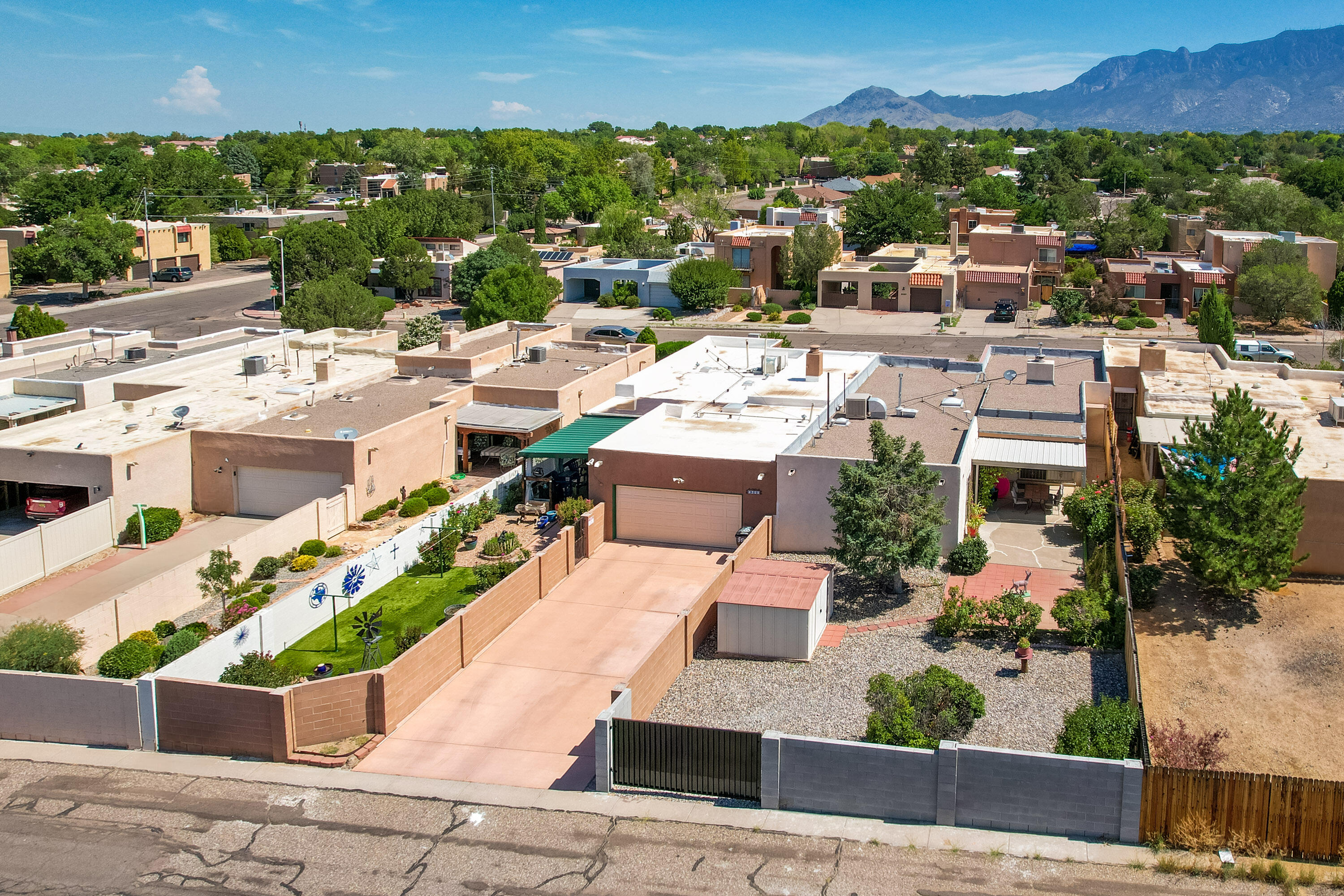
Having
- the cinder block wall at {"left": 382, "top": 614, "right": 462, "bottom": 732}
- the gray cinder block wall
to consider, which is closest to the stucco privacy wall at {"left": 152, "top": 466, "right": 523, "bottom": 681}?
the cinder block wall at {"left": 382, "top": 614, "right": 462, "bottom": 732}

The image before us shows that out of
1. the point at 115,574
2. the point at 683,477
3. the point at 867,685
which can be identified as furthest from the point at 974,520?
the point at 115,574

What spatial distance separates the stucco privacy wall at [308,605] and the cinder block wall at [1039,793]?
45.0ft

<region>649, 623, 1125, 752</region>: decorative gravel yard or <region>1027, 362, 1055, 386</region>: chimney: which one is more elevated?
<region>1027, 362, 1055, 386</region>: chimney

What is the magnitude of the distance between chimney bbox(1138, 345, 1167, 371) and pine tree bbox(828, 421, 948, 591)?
1862cm

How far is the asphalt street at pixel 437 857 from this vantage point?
1568 centimetres

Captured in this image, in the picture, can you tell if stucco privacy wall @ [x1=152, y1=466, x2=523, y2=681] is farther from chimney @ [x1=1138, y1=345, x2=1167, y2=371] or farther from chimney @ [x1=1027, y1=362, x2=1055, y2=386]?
chimney @ [x1=1138, y1=345, x2=1167, y2=371]

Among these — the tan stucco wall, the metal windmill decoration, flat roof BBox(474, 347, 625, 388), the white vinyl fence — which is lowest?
the metal windmill decoration

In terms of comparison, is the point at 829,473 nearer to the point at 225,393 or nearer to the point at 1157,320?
the point at 225,393

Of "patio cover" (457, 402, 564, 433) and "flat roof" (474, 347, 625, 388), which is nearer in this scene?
"patio cover" (457, 402, 564, 433)

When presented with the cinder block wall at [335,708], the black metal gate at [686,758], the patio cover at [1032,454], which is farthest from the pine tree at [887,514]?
the cinder block wall at [335,708]

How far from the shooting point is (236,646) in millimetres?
23281

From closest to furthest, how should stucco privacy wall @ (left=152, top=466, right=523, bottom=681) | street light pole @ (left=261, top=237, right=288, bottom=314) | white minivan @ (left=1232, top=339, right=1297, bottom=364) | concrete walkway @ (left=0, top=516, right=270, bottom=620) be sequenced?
stucco privacy wall @ (left=152, top=466, right=523, bottom=681) < concrete walkway @ (left=0, top=516, right=270, bottom=620) < white minivan @ (left=1232, top=339, right=1297, bottom=364) < street light pole @ (left=261, top=237, right=288, bottom=314)

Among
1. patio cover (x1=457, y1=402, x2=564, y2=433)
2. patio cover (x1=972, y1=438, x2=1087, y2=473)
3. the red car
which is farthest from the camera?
patio cover (x1=457, y1=402, x2=564, y2=433)

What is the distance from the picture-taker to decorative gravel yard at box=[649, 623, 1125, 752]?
20.2m
